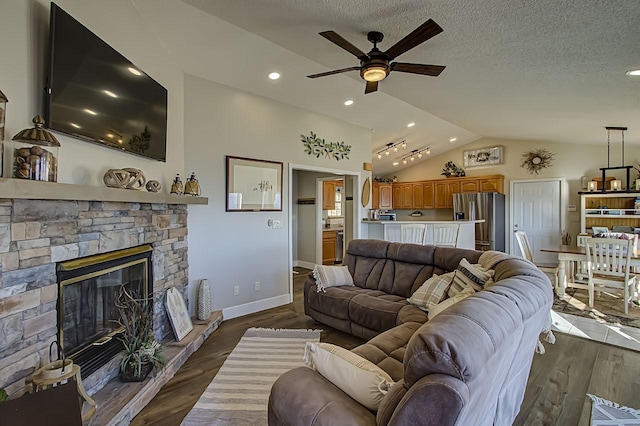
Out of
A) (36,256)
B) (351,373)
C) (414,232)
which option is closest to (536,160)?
(414,232)

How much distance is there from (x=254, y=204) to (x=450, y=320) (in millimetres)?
3455

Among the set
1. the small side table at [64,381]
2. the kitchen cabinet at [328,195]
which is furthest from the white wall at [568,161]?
the small side table at [64,381]

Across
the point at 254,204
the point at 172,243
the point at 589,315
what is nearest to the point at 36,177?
the point at 172,243

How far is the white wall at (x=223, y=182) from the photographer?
3.72 meters

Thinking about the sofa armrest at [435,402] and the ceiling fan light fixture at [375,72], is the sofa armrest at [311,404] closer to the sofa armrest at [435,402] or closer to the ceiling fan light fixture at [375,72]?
the sofa armrest at [435,402]

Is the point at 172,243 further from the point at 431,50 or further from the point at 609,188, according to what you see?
the point at 609,188

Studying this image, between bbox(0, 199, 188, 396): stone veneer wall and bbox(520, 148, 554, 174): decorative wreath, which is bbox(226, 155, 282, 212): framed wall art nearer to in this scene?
bbox(0, 199, 188, 396): stone veneer wall

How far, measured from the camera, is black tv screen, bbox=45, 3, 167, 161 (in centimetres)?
179

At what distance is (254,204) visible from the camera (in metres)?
4.25

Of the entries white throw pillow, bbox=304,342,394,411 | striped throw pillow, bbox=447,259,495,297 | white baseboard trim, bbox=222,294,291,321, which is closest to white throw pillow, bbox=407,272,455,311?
striped throw pillow, bbox=447,259,495,297

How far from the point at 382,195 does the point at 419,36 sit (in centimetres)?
676

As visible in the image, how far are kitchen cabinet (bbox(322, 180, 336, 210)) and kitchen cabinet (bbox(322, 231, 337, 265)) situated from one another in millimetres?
620

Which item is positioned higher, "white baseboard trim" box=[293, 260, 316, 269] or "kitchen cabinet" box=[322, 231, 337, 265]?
"kitchen cabinet" box=[322, 231, 337, 265]

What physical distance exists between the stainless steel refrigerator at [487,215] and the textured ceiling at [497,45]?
2697 mm
